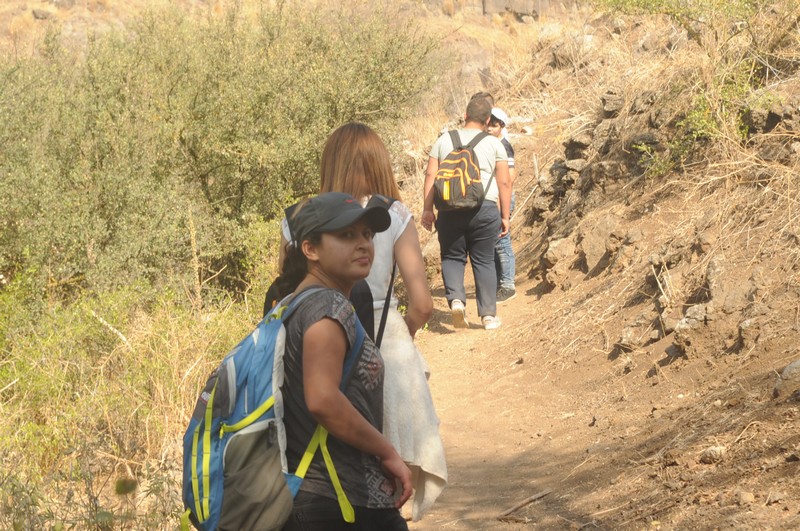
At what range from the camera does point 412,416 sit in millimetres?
2961

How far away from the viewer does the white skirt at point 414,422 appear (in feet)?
9.62

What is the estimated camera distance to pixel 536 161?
1343 centimetres

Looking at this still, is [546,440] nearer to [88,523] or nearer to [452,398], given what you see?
[452,398]

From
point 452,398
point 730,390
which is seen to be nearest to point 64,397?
point 452,398

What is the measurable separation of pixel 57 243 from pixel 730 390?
23.3ft

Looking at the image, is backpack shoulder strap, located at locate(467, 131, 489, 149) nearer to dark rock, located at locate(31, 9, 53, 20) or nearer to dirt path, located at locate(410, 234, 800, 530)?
dirt path, located at locate(410, 234, 800, 530)

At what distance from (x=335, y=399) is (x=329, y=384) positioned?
0.04 metres

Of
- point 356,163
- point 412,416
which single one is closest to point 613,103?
point 356,163

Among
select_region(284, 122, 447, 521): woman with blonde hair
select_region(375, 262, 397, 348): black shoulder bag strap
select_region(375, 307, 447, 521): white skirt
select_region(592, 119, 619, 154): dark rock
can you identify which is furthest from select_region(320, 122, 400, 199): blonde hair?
select_region(592, 119, 619, 154): dark rock

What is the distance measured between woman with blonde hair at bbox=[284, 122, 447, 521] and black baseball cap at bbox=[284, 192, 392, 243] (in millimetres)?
587

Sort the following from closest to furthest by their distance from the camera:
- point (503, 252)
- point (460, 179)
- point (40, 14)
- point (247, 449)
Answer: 1. point (247, 449)
2. point (460, 179)
3. point (503, 252)
4. point (40, 14)

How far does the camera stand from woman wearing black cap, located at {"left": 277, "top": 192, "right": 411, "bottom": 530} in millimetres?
2301

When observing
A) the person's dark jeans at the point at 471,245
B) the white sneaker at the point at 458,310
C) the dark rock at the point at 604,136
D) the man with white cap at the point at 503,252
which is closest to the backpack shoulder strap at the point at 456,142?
the person's dark jeans at the point at 471,245

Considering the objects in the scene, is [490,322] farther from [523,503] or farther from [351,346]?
[351,346]
